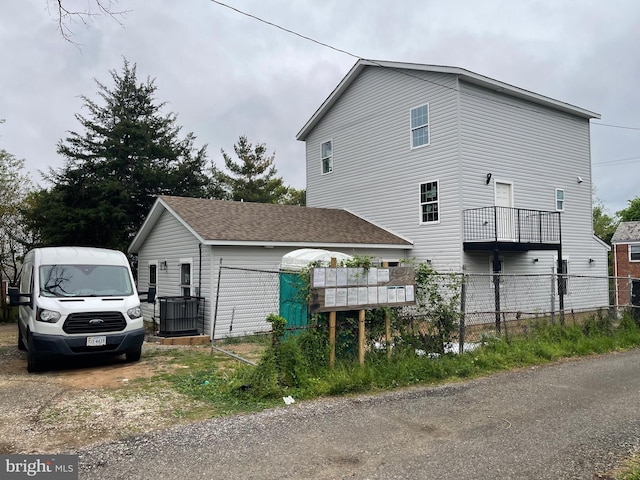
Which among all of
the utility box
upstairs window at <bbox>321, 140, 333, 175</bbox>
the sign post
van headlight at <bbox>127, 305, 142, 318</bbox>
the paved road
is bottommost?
the paved road

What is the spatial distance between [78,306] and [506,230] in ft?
42.3

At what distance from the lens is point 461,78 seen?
572 inches

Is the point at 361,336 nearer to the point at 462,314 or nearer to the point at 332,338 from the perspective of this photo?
the point at 332,338

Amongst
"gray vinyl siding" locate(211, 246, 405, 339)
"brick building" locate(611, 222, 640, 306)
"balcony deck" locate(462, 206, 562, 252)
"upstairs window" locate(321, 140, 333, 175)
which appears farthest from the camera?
"brick building" locate(611, 222, 640, 306)

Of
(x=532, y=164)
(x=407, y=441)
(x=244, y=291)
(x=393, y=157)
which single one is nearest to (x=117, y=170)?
(x=244, y=291)

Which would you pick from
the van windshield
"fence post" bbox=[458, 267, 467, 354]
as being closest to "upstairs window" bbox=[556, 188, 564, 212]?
"fence post" bbox=[458, 267, 467, 354]

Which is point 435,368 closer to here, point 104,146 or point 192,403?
point 192,403

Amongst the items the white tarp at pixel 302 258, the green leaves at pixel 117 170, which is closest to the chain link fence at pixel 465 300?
the white tarp at pixel 302 258

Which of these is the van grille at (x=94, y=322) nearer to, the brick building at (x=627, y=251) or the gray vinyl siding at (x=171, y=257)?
the gray vinyl siding at (x=171, y=257)

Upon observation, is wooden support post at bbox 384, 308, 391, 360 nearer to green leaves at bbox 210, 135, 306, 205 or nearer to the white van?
the white van

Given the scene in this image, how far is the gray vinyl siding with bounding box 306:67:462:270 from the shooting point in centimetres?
1473

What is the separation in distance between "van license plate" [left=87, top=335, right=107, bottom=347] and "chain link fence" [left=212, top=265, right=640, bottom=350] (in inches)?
75.8

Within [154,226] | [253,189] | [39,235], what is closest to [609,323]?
[154,226]

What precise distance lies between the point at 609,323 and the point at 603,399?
512 centimetres
